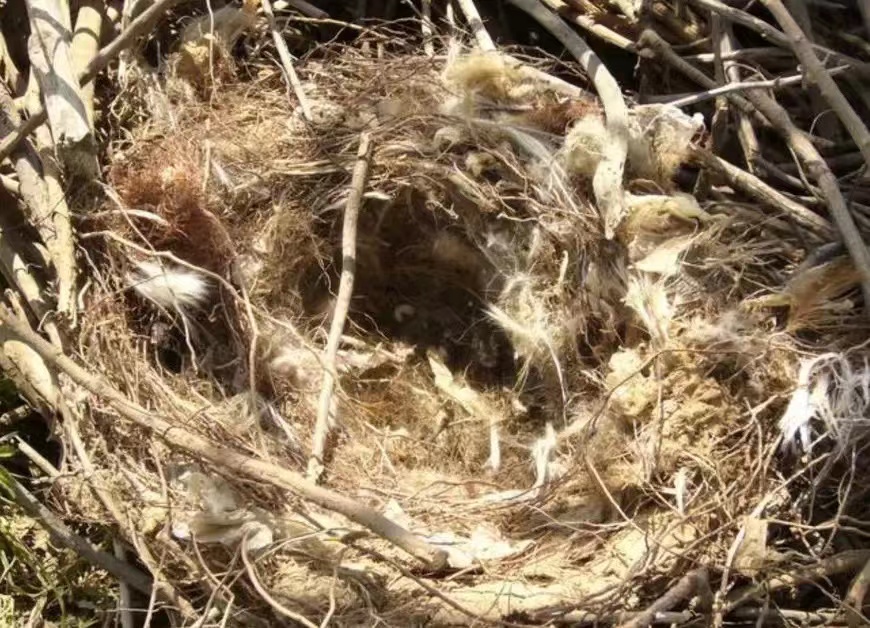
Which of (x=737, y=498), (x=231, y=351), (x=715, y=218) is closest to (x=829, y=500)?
(x=737, y=498)

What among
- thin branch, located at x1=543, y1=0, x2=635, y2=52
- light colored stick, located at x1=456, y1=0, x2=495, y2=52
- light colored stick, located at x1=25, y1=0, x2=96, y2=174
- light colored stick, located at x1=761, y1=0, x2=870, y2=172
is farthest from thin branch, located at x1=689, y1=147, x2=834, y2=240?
light colored stick, located at x1=25, y1=0, x2=96, y2=174

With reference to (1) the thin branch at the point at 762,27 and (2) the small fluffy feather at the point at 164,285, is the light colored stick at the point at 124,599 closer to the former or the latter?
(2) the small fluffy feather at the point at 164,285

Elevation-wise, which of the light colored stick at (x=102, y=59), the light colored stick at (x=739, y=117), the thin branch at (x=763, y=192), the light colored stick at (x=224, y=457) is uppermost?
the light colored stick at (x=102, y=59)

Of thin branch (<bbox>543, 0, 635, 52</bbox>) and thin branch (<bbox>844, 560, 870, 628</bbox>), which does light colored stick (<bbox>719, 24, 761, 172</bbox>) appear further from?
thin branch (<bbox>844, 560, 870, 628</bbox>)

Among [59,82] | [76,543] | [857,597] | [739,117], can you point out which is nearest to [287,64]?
[59,82]

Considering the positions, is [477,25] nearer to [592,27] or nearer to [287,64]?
[592,27]

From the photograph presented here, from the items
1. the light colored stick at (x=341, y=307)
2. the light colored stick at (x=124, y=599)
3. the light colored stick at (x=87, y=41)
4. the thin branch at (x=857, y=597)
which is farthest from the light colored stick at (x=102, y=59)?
the thin branch at (x=857, y=597)
